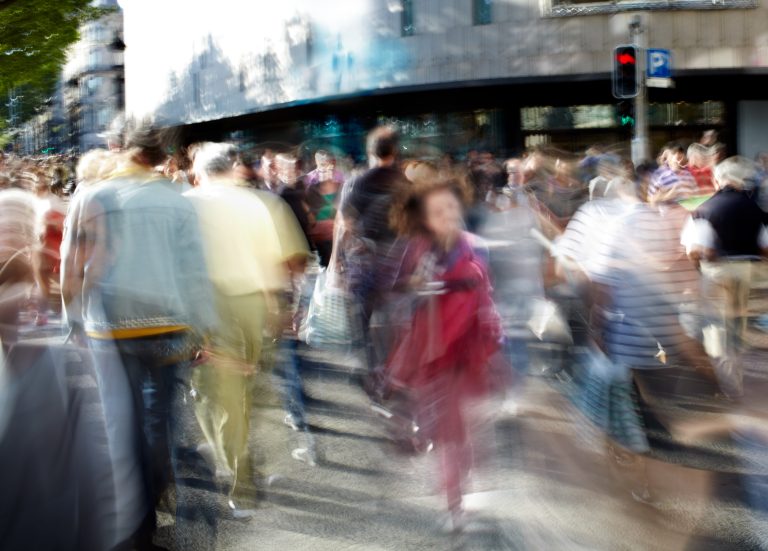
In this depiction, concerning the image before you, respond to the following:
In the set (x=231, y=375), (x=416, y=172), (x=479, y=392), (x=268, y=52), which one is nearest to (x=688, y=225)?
(x=416, y=172)

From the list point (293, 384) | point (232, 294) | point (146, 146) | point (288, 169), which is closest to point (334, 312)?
point (293, 384)

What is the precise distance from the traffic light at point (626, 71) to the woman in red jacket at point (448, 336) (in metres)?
10.1

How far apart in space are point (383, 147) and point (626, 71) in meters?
8.45

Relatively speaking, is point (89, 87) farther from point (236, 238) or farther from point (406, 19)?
point (236, 238)

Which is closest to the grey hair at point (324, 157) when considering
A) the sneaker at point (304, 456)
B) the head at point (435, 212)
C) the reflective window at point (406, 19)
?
the sneaker at point (304, 456)

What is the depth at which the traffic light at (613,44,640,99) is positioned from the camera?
1402 centimetres

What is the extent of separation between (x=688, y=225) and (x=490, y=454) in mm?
2855

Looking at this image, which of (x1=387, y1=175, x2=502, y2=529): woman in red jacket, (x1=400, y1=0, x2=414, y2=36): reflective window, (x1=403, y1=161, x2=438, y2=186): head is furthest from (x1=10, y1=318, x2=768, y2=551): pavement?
(x1=400, y1=0, x2=414, y2=36): reflective window

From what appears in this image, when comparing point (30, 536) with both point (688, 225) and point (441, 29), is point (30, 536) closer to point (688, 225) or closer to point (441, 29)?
point (688, 225)

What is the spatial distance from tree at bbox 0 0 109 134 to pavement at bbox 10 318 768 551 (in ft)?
66.6

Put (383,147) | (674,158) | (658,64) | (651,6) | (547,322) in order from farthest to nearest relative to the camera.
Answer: (651,6)
(658,64)
(674,158)
(547,322)
(383,147)

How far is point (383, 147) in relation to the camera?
6.67 meters

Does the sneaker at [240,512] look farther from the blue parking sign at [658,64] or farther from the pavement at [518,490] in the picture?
the blue parking sign at [658,64]

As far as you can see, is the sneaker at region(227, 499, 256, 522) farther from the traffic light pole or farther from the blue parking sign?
the blue parking sign
